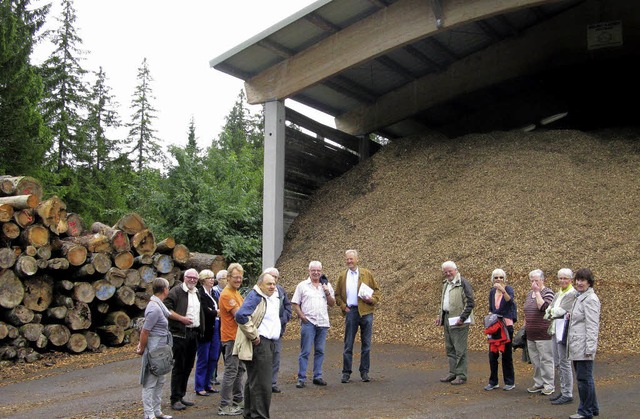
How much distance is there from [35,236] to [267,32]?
23.0ft

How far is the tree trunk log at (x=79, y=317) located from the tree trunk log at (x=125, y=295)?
2.09ft

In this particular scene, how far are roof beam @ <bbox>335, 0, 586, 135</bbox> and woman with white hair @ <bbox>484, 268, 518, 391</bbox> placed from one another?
12.9 meters

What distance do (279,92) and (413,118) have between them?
631 cm

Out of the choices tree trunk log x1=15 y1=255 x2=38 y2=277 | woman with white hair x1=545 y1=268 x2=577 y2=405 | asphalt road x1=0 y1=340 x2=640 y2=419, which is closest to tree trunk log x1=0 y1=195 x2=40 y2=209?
tree trunk log x1=15 y1=255 x2=38 y2=277

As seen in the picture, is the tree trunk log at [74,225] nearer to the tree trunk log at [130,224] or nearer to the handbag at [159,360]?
the tree trunk log at [130,224]

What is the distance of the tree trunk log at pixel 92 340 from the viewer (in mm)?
12523

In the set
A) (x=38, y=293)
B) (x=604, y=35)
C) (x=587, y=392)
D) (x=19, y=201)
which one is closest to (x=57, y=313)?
(x=38, y=293)

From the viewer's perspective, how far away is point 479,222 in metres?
14.7

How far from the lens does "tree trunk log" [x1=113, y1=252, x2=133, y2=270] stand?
13.0 m

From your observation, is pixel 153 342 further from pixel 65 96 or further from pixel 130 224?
pixel 65 96

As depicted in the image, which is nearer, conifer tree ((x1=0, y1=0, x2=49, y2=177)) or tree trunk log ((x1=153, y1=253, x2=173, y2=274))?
tree trunk log ((x1=153, y1=253, x2=173, y2=274))

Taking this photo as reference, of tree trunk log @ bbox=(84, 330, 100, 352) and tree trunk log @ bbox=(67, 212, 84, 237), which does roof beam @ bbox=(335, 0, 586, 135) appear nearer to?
tree trunk log @ bbox=(67, 212, 84, 237)

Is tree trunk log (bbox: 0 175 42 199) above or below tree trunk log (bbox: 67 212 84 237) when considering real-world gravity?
above

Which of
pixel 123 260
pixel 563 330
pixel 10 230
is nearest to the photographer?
pixel 563 330
